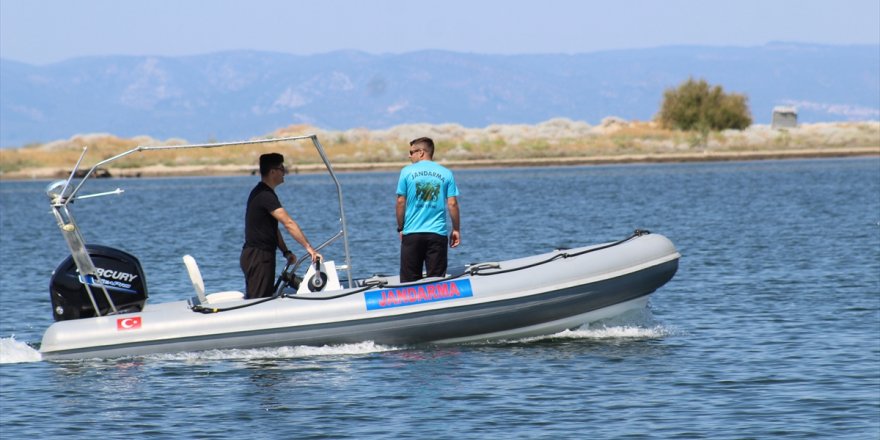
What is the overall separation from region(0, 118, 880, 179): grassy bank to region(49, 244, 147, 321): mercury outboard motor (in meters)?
73.1

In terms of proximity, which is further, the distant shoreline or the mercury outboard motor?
the distant shoreline

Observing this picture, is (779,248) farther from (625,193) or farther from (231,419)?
(625,193)

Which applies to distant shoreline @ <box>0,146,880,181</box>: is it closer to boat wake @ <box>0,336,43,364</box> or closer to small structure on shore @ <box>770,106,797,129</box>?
small structure on shore @ <box>770,106,797,129</box>

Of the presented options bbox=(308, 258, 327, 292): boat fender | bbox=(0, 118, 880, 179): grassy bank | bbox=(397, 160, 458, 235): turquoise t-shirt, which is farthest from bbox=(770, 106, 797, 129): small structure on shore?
bbox=(397, 160, 458, 235): turquoise t-shirt

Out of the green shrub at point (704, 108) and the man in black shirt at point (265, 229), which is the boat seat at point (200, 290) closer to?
the man in black shirt at point (265, 229)

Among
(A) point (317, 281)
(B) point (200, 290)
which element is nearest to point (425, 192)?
(A) point (317, 281)

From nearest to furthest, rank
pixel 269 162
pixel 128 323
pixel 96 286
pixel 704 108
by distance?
pixel 269 162 → pixel 128 323 → pixel 96 286 → pixel 704 108

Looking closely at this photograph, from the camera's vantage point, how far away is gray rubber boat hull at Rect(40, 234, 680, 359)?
42.1ft

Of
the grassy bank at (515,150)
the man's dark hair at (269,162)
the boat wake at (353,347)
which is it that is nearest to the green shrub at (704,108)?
the grassy bank at (515,150)

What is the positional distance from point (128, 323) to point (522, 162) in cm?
7684

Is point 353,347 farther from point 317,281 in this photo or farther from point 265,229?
point 265,229

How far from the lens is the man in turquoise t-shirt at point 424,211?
12.8m

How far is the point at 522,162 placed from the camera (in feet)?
292

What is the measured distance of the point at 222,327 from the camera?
42.1ft
